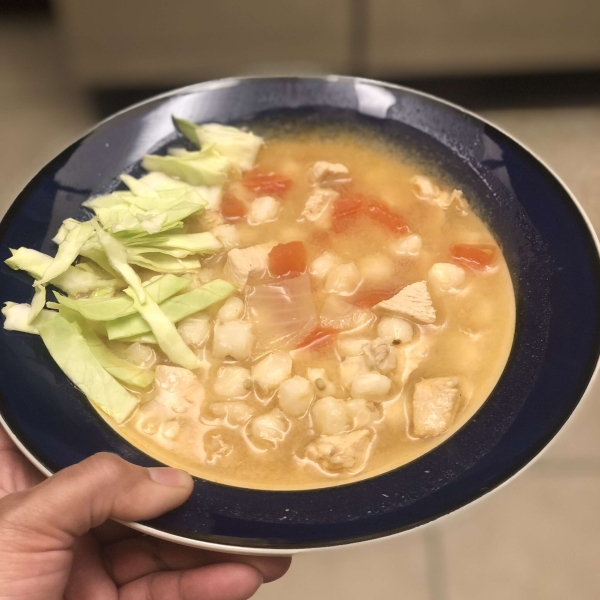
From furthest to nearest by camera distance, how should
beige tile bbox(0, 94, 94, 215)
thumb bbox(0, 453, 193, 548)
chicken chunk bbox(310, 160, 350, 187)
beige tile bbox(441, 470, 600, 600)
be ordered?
beige tile bbox(0, 94, 94, 215), beige tile bbox(441, 470, 600, 600), chicken chunk bbox(310, 160, 350, 187), thumb bbox(0, 453, 193, 548)

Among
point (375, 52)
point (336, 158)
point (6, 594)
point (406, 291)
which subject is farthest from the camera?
point (375, 52)

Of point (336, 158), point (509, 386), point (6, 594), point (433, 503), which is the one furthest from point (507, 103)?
point (6, 594)

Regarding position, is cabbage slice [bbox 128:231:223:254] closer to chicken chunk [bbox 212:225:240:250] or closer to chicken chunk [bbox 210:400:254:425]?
chicken chunk [bbox 212:225:240:250]

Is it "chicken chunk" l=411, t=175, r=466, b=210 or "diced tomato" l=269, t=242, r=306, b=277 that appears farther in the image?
"chicken chunk" l=411, t=175, r=466, b=210

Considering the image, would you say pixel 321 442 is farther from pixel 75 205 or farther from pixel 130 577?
pixel 75 205

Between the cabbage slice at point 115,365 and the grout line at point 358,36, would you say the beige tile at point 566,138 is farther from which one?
the cabbage slice at point 115,365

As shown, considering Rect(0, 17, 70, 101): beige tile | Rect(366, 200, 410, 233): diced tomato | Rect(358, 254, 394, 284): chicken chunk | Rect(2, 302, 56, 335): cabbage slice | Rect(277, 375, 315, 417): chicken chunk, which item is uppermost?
Rect(0, 17, 70, 101): beige tile

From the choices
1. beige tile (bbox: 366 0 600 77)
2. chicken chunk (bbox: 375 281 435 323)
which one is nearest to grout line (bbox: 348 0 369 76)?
beige tile (bbox: 366 0 600 77)
